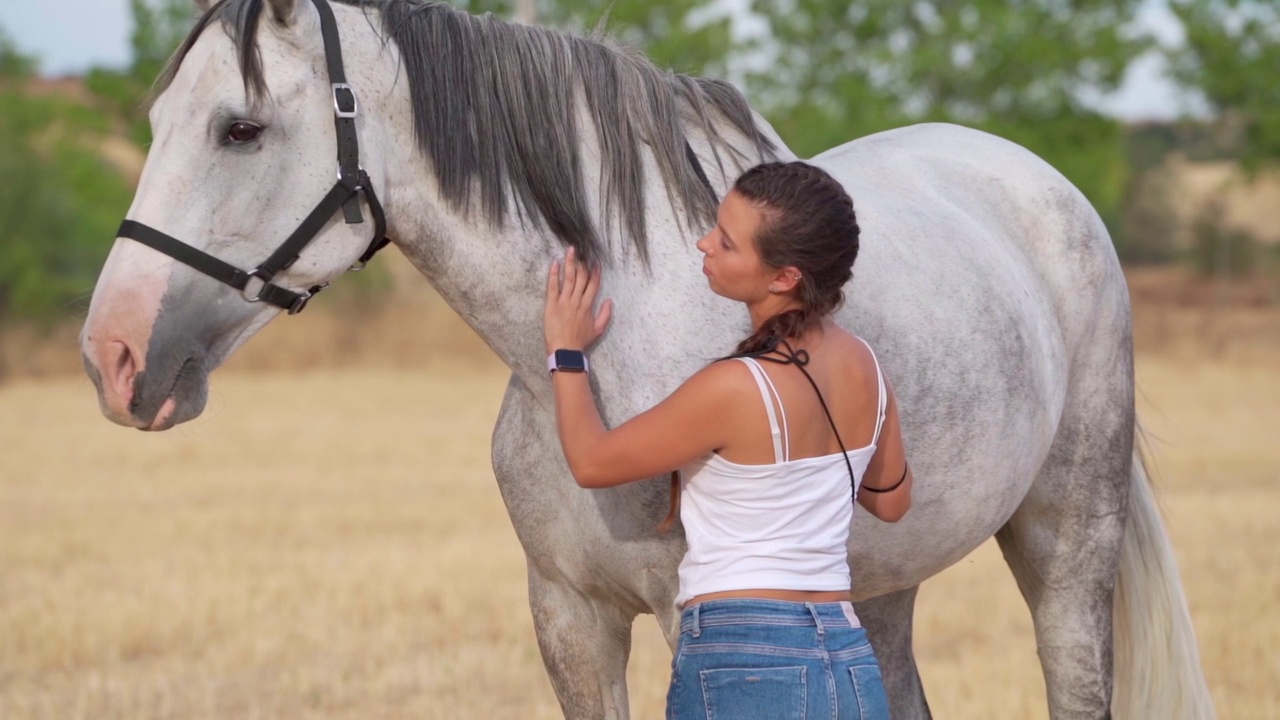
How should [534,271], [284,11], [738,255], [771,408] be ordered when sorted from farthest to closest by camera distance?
[534,271], [284,11], [738,255], [771,408]

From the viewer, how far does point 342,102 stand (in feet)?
8.43

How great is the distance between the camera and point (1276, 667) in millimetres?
5406

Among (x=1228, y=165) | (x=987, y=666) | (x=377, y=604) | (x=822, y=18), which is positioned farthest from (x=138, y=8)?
(x=1228, y=165)

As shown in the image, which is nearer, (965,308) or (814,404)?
(814,404)

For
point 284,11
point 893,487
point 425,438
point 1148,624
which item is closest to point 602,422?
point 893,487

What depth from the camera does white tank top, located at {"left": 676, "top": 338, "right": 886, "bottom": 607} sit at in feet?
7.75

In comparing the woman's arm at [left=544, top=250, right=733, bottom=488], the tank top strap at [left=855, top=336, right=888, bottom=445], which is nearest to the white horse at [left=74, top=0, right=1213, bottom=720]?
the woman's arm at [left=544, top=250, right=733, bottom=488]

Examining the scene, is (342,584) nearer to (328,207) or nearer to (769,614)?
(328,207)

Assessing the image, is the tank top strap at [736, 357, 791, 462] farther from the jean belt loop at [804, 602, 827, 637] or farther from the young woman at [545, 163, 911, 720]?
the jean belt loop at [804, 602, 827, 637]

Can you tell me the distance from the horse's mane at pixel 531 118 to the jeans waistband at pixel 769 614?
82 centimetres

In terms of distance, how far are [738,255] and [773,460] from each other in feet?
1.24

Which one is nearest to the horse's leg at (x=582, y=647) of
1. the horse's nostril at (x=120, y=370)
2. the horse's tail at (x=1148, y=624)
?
the horse's nostril at (x=120, y=370)

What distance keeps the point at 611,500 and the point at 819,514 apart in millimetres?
632

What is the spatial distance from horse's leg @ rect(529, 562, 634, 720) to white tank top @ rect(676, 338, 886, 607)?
0.78m
